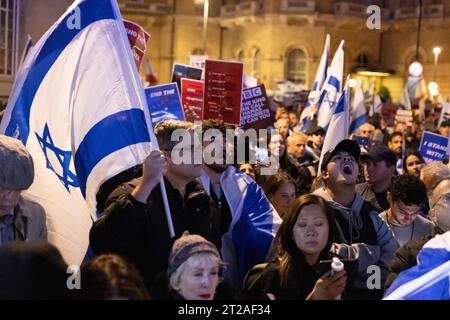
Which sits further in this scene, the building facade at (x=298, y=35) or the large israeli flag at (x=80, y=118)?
the building facade at (x=298, y=35)

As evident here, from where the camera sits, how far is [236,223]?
502cm

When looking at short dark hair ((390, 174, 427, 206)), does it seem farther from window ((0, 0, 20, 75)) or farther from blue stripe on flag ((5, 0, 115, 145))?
window ((0, 0, 20, 75))

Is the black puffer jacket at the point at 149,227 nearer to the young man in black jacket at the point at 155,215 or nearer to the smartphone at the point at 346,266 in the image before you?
the young man in black jacket at the point at 155,215

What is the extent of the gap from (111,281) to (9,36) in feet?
29.8

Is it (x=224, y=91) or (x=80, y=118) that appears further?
(x=224, y=91)

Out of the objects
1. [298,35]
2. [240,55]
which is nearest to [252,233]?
[298,35]

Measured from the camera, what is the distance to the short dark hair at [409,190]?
5527 millimetres

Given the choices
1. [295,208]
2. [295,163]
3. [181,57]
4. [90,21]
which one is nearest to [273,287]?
[295,208]

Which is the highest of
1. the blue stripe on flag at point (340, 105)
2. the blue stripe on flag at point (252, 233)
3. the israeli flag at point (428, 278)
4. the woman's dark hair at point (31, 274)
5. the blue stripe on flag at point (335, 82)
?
the blue stripe on flag at point (335, 82)

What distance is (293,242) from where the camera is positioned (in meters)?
4.00

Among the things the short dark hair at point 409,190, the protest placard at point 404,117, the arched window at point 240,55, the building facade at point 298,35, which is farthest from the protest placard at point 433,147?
the arched window at point 240,55

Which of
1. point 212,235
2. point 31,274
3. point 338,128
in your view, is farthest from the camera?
point 338,128

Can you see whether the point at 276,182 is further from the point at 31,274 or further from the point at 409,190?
the point at 31,274

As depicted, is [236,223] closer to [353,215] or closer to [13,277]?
[353,215]
